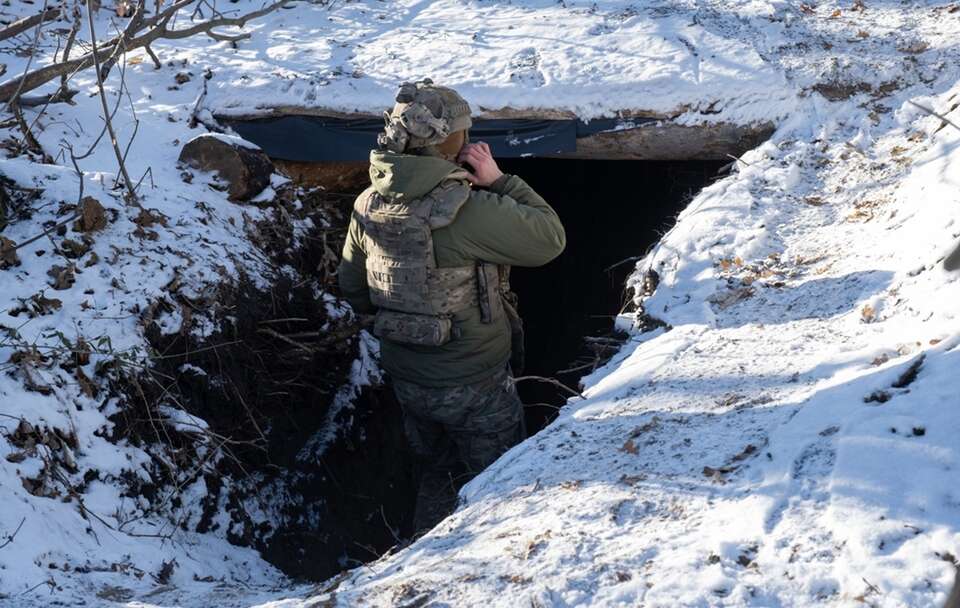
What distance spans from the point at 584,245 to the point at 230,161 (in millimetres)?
3629

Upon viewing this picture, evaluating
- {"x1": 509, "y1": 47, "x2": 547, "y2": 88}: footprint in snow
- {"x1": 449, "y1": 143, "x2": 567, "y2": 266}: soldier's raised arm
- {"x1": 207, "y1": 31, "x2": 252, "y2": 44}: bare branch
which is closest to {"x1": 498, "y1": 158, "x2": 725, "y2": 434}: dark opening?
{"x1": 509, "y1": 47, "x2": 547, "y2": 88}: footprint in snow

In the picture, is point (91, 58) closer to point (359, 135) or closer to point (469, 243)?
point (359, 135)

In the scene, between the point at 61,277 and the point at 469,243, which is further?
the point at 61,277

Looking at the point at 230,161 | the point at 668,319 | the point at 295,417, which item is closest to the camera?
the point at 668,319

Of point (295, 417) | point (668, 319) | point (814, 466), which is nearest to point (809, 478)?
point (814, 466)

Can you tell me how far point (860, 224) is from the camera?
4918 mm

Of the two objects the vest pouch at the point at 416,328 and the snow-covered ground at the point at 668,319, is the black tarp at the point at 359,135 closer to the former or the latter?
the snow-covered ground at the point at 668,319

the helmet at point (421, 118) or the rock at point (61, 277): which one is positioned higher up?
the helmet at point (421, 118)

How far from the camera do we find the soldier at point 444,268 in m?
4.20

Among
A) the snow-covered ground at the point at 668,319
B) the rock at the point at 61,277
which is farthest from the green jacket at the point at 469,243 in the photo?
the rock at the point at 61,277

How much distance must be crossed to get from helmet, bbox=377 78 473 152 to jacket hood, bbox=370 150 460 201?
0.08 metres

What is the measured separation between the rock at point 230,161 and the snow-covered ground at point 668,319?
13cm

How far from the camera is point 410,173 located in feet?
13.7

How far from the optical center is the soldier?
13.8 feet
